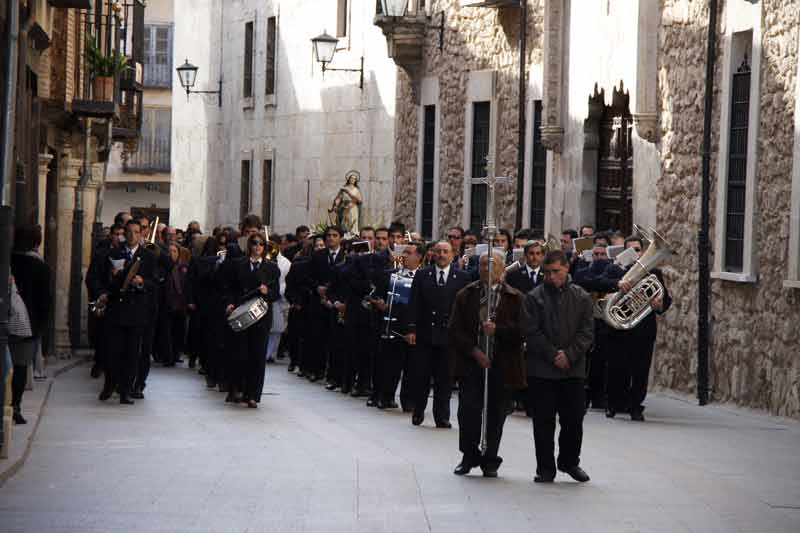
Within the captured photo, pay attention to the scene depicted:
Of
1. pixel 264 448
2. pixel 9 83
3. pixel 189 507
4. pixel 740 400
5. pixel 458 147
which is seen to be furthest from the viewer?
pixel 458 147

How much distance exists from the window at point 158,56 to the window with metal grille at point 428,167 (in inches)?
1221

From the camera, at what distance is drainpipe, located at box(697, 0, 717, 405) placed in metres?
20.5

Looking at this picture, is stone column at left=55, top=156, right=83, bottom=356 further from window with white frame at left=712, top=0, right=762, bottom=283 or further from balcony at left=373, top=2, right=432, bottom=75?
window with white frame at left=712, top=0, right=762, bottom=283

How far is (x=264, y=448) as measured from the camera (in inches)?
579

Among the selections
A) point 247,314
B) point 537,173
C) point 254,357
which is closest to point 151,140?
point 537,173

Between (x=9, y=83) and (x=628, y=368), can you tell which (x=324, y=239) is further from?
(x=9, y=83)

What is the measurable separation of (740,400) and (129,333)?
6540mm

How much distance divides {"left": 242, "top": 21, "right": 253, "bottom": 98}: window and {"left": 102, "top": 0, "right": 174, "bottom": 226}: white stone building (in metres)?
17.5

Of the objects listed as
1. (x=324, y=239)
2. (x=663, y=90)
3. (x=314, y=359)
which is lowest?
→ (x=314, y=359)

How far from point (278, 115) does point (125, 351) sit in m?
24.7

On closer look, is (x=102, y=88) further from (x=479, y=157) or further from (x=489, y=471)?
(x=489, y=471)

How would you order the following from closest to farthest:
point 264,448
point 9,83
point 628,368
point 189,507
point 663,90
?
point 189,507 → point 9,83 → point 264,448 → point 628,368 → point 663,90

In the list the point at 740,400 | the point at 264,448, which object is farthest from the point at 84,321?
the point at 264,448

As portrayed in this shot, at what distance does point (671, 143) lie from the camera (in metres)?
22.0
